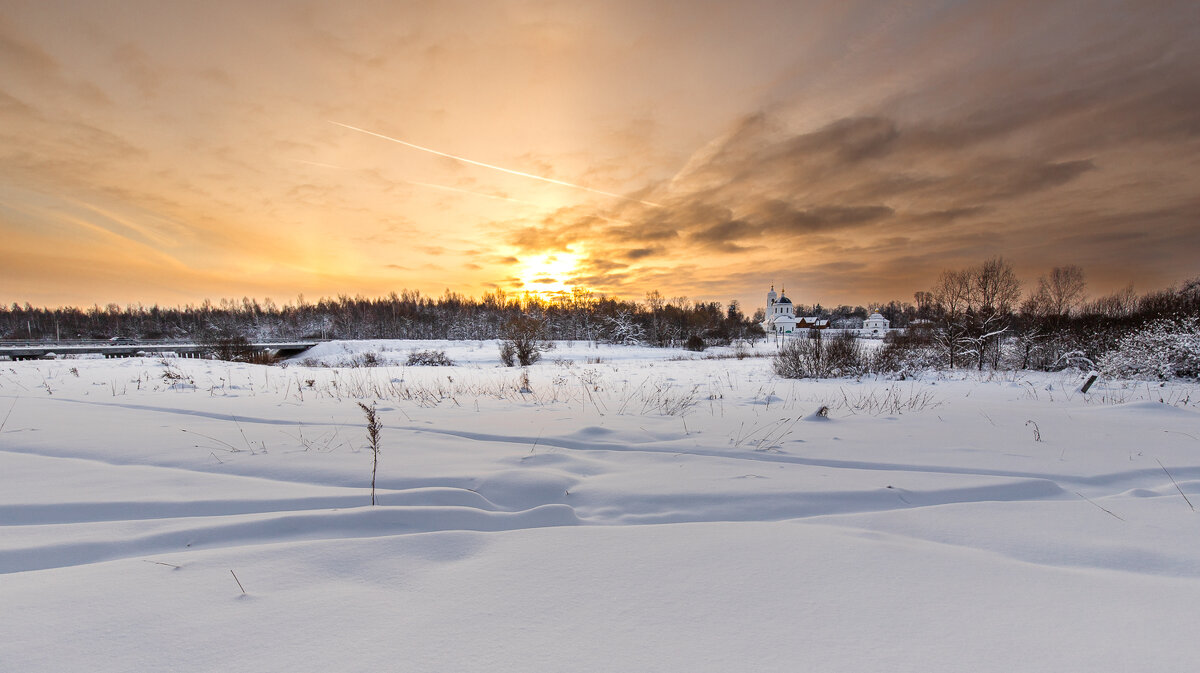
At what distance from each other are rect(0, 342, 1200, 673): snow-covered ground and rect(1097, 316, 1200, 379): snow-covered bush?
1272 centimetres

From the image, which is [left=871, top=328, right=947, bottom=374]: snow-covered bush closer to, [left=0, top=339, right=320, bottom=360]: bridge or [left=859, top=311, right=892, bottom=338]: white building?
[left=0, top=339, right=320, bottom=360]: bridge

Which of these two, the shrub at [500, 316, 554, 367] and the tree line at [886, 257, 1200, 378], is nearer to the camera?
the tree line at [886, 257, 1200, 378]

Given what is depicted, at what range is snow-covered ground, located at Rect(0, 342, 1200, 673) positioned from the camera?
1.42m

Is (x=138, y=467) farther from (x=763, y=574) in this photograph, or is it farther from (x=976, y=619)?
(x=976, y=619)

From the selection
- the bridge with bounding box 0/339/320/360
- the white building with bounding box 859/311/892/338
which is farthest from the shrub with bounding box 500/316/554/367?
the white building with bounding box 859/311/892/338

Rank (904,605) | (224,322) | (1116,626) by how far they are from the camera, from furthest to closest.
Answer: (224,322) < (904,605) < (1116,626)

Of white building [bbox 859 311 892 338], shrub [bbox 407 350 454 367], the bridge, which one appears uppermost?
white building [bbox 859 311 892 338]

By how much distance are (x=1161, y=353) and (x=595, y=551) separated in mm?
20306

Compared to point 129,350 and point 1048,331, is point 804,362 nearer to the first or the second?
point 1048,331

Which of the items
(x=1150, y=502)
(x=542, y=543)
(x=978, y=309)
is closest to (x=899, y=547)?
(x=542, y=543)

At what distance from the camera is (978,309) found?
20.7m

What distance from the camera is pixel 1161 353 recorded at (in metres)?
13.0

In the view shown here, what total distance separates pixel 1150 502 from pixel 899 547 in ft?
7.35

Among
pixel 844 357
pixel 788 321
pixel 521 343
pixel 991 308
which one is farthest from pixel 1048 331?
pixel 788 321
